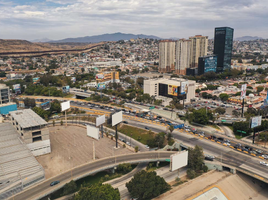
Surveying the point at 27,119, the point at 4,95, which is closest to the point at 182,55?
the point at 4,95

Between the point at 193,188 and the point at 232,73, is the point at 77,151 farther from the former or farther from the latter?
the point at 232,73

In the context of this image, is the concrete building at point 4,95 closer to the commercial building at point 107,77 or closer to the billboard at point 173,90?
the commercial building at point 107,77

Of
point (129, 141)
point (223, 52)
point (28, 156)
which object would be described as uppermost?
point (223, 52)

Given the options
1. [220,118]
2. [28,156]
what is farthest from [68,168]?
[220,118]

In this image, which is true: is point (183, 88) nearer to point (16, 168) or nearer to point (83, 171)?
point (83, 171)

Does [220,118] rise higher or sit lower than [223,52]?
lower
